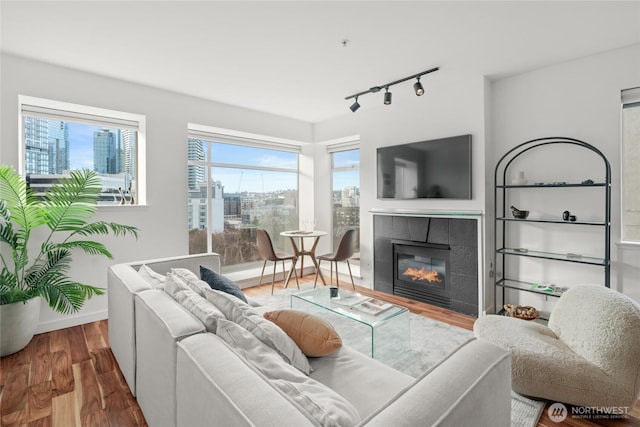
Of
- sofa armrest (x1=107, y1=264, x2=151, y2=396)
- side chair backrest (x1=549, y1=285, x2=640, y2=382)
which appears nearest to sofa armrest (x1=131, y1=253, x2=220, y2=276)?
sofa armrest (x1=107, y1=264, x2=151, y2=396)

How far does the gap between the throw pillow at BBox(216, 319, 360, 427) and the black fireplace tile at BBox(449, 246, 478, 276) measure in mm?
2799

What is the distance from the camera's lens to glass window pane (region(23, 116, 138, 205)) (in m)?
3.28

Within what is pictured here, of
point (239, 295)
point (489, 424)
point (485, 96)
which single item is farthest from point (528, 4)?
point (239, 295)

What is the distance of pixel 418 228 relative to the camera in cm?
391

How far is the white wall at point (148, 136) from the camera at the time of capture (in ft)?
9.50

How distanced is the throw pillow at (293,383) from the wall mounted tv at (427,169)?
303cm

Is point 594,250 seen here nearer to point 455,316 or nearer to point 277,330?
point 455,316

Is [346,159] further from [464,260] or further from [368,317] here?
[368,317]

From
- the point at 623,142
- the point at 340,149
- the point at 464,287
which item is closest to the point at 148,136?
the point at 340,149

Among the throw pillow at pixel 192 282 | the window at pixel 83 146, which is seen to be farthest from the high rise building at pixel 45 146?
the throw pillow at pixel 192 282

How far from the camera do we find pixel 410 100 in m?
4.02

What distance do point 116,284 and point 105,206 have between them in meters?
1.52

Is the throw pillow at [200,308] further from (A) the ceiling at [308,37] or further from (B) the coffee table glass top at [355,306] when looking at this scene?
(A) the ceiling at [308,37]

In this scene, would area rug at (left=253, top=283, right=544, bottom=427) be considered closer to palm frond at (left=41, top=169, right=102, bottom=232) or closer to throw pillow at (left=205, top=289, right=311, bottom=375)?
throw pillow at (left=205, top=289, right=311, bottom=375)
